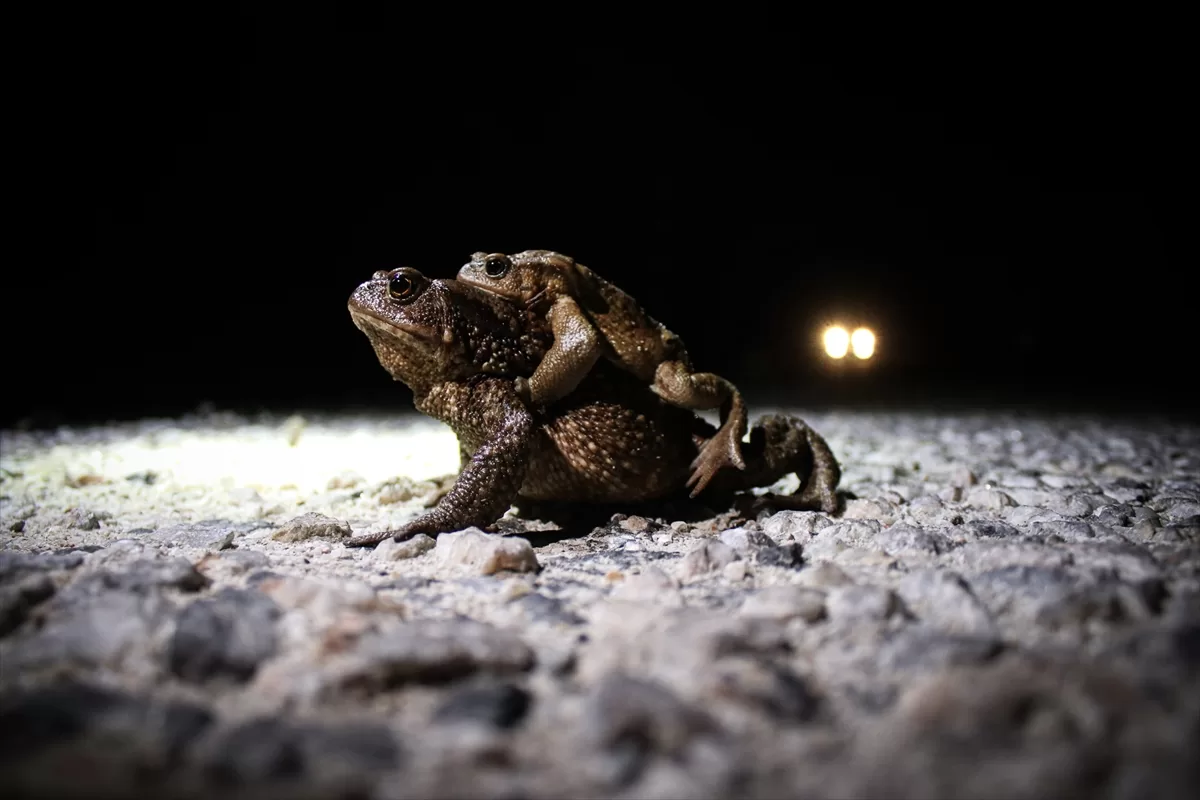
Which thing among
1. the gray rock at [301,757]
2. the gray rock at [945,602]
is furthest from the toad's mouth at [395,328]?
the gray rock at [945,602]

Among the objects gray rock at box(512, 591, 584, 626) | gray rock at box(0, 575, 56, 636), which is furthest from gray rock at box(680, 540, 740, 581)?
gray rock at box(0, 575, 56, 636)

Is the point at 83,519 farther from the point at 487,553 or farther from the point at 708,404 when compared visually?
the point at 708,404

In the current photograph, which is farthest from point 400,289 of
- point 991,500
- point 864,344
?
point 864,344

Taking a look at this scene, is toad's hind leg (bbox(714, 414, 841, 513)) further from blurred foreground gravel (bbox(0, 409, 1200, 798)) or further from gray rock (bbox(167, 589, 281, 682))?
gray rock (bbox(167, 589, 281, 682))

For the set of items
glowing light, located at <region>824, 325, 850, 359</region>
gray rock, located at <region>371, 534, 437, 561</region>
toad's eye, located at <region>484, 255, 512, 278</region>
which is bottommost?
gray rock, located at <region>371, 534, 437, 561</region>

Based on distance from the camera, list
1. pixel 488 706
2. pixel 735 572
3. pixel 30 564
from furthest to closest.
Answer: pixel 735 572, pixel 30 564, pixel 488 706

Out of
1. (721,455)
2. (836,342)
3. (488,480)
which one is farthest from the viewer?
(836,342)

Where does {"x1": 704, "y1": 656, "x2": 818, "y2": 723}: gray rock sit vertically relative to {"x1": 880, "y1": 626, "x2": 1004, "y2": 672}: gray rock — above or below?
below

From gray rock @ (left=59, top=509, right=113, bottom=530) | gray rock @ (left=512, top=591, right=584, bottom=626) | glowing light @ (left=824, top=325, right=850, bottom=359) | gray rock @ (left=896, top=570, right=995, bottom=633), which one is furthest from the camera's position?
glowing light @ (left=824, top=325, right=850, bottom=359)
